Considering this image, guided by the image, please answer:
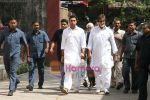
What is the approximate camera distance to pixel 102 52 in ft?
42.9

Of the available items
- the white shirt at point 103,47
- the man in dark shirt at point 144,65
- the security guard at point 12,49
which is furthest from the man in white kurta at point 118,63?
the man in dark shirt at point 144,65

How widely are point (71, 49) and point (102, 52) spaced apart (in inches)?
30.7

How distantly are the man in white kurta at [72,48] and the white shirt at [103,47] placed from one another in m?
0.30

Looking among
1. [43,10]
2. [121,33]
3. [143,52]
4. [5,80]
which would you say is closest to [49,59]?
[43,10]

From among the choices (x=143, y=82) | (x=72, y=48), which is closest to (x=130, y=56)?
(x=72, y=48)

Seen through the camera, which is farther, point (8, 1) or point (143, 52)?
point (8, 1)

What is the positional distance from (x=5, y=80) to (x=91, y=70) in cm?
392

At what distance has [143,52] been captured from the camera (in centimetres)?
1131

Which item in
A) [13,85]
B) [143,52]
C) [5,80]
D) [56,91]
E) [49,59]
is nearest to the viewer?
[143,52]

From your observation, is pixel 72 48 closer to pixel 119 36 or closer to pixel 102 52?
pixel 102 52

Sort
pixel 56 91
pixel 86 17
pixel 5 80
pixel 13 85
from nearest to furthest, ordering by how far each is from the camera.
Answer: pixel 13 85, pixel 56 91, pixel 5 80, pixel 86 17

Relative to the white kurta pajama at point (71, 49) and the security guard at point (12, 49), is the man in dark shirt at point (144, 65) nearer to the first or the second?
the white kurta pajama at point (71, 49)

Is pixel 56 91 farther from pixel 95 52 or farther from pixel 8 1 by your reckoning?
pixel 8 1

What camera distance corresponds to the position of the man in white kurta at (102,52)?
1298 centimetres
